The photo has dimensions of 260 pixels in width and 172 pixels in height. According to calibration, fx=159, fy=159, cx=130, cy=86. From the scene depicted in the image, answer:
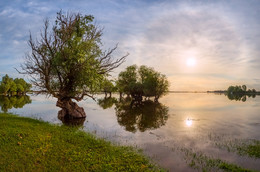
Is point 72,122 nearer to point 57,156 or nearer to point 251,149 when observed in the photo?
point 57,156

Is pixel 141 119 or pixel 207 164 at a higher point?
pixel 207 164

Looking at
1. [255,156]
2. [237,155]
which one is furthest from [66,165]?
[255,156]

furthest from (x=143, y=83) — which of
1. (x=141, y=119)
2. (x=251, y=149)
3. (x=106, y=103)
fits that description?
(x=251, y=149)

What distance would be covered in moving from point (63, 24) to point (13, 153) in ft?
64.9

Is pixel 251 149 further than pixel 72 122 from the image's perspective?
No

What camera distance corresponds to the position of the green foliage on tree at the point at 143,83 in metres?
74.7

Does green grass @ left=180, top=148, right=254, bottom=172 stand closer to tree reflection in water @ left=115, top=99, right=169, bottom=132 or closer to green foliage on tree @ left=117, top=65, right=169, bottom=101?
tree reflection in water @ left=115, top=99, right=169, bottom=132

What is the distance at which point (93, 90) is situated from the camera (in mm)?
24266

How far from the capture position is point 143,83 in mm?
84375

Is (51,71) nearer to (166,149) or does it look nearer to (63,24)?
(63,24)

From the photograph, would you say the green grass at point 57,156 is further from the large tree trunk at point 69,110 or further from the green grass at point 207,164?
the large tree trunk at point 69,110

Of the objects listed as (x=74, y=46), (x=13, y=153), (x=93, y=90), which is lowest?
(x=13, y=153)

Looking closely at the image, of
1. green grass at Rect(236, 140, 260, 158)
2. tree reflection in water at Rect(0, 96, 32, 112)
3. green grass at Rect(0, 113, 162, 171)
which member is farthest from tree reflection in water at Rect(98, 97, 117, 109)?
green grass at Rect(236, 140, 260, 158)

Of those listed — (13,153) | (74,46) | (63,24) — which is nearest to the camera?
(13,153)
